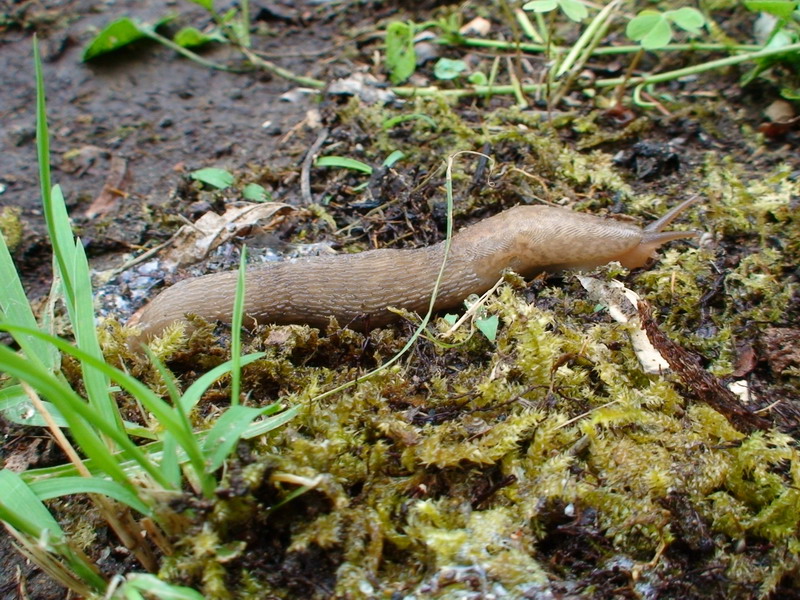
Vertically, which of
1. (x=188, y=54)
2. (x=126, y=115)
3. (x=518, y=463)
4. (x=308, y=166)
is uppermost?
(x=188, y=54)

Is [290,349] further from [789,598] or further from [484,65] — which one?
[484,65]

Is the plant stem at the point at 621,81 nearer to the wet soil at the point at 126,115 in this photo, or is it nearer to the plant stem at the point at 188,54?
the wet soil at the point at 126,115

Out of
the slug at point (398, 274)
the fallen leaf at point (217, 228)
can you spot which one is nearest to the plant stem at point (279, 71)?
the fallen leaf at point (217, 228)

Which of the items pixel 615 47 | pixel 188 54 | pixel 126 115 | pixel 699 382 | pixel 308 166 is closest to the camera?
pixel 699 382

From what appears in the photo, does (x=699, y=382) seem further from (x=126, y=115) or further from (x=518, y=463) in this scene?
(x=126, y=115)

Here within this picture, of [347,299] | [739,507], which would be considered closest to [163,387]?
[347,299]

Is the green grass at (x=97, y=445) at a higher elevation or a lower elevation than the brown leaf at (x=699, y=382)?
higher

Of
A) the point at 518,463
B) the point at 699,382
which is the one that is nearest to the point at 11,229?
the point at 518,463
